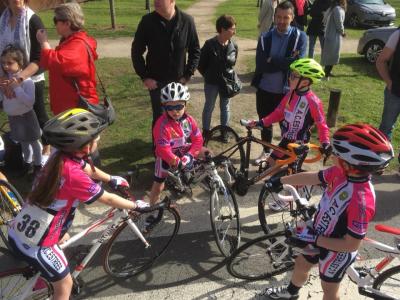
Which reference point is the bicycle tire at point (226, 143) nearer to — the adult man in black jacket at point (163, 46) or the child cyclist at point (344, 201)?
the adult man in black jacket at point (163, 46)

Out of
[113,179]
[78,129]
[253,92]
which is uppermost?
[78,129]

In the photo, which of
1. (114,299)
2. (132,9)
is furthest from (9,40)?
(132,9)

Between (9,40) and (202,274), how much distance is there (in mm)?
3466

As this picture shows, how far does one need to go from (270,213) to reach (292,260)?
1091 mm

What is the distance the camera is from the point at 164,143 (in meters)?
4.17

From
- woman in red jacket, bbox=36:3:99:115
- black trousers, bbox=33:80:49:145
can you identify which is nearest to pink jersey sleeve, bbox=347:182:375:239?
woman in red jacket, bbox=36:3:99:115

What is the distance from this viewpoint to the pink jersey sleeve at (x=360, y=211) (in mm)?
2701

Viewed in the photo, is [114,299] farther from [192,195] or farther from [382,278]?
[382,278]

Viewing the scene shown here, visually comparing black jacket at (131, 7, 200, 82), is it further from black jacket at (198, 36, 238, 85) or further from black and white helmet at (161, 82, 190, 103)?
black and white helmet at (161, 82, 190, 103)

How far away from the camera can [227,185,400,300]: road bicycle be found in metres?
3.24

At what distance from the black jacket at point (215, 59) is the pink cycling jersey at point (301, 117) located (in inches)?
59.9

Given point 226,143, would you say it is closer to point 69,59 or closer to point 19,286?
point 69,59

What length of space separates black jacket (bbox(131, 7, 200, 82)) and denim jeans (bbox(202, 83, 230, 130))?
924mm

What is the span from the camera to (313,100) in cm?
448
